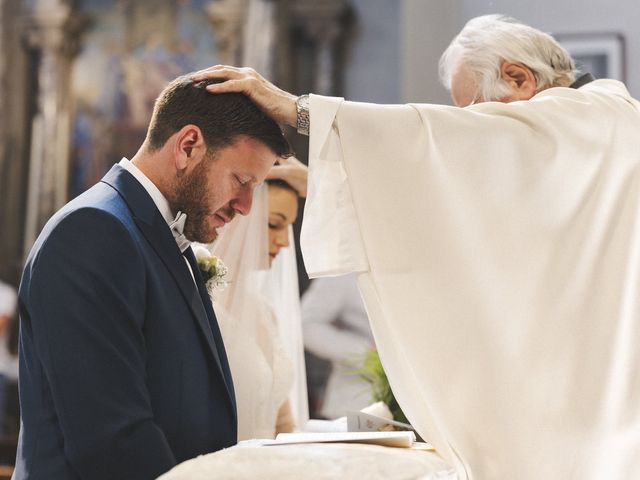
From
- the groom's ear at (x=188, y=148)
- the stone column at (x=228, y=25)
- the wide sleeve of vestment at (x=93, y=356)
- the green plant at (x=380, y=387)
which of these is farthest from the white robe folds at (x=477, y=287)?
the stone column at (x=228, y=25)

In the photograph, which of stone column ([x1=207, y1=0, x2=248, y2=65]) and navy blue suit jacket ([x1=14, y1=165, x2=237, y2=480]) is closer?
navy blue suit jacket ([x1=14, y1=165, x2=237, y2=480])

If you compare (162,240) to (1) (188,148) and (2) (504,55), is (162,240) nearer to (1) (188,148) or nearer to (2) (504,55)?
(1) (188,148)

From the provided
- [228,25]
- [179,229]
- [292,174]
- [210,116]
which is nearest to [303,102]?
[210,116]

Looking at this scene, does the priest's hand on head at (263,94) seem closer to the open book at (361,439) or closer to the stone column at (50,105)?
the open book at (361,439)

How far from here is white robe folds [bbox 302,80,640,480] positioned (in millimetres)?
1979

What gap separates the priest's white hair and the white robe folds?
1.71ft

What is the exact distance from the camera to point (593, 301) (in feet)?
6.82

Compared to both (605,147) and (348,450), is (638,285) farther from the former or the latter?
(348,450)

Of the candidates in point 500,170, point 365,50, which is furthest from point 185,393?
point 365,50

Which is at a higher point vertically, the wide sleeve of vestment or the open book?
the wide sleeve of vestment

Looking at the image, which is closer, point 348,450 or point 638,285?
point 348,450

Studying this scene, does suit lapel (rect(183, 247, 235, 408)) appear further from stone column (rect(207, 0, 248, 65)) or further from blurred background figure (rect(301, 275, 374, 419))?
stone column (rect(207, 0, 248, 65))

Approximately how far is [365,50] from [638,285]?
7180 mm

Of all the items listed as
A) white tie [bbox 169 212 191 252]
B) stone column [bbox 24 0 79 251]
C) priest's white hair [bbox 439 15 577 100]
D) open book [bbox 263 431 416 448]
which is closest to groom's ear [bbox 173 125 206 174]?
white tie [bbox 169 212 191 252]
